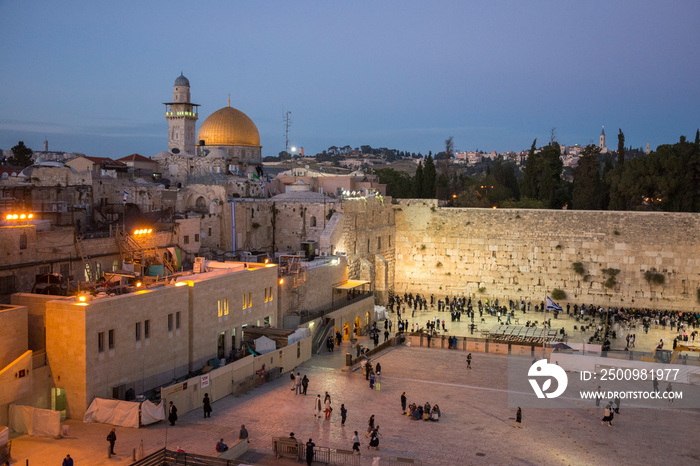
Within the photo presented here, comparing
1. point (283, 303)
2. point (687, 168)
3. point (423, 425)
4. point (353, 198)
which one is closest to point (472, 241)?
point (353, 198)

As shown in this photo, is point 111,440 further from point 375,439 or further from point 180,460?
point 375,439

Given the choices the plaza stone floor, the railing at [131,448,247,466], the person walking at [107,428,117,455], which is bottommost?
the plaza stone floor

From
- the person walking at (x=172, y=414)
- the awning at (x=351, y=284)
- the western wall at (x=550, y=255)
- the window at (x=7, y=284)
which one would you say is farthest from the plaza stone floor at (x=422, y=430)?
→ the western wall at (x=550, y=255)

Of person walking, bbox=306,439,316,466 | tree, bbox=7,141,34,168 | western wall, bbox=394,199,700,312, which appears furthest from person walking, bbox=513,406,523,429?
tree, bbox=7,141,34,168

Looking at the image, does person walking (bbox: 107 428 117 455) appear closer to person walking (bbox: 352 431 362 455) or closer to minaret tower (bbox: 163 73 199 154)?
person walking (bbox: 352 431 362 455)

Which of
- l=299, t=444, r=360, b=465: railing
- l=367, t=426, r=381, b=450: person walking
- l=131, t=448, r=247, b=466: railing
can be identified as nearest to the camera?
l=131, t=448, r=247, b=466: railing

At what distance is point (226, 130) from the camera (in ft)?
132

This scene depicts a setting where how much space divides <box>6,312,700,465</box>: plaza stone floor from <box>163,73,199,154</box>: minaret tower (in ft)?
83.3

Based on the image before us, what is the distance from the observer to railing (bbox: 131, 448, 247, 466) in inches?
493

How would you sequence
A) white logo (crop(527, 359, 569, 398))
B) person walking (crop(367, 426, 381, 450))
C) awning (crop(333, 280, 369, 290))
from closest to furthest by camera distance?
person walking (crop(367, 426, 381, 450)) → white logo (crop(527, 359, 569, 398)) → awning (crop(333, 280, 369, 290))

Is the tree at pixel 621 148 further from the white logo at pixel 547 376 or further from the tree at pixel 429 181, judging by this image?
the white logo at pixel 547 376

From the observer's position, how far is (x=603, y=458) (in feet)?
47.2

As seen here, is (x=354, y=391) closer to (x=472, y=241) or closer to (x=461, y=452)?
(x=461, y=452)

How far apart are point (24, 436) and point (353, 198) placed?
66.7ft
